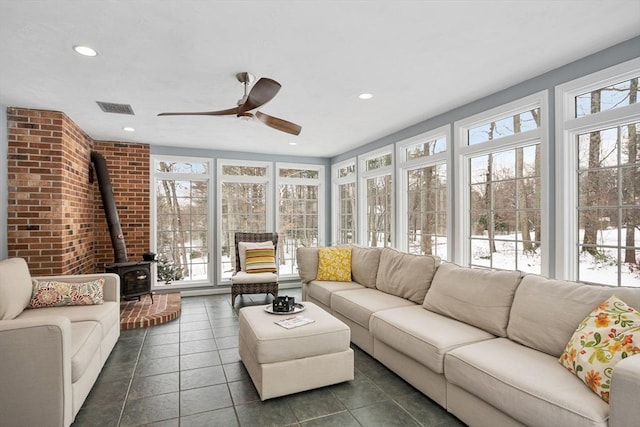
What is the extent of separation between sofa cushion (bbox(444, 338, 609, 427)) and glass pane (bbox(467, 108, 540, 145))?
1.95m

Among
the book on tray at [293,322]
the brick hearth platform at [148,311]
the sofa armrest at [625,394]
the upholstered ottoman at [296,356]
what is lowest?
the brick hearth platform at [148,311]

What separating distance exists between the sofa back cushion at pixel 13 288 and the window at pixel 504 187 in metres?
4.14

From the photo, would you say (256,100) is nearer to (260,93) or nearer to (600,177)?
(260,93)

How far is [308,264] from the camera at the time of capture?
4.78 metres

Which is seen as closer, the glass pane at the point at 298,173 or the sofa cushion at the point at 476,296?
the sofa cushion at the point at 476,296

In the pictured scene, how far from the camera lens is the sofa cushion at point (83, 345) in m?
2.27

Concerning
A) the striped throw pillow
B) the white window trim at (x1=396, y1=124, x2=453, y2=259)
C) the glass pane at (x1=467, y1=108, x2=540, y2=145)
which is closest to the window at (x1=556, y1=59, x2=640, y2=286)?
the glass pane at (x1=467, y1=108, x2=540, y2=145)

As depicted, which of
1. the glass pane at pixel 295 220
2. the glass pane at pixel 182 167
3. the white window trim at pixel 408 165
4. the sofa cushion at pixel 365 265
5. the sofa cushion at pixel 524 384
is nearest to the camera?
the sofa cushion at pixel 524 384

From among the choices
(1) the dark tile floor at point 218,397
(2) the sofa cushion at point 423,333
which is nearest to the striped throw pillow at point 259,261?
(1) the dark tile floor at point 218,397

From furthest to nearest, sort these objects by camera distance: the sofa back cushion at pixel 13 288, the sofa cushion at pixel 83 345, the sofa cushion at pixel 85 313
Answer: the sofa cushion at pixel 85 313 < the sofa back cushion at pixel 13 288 < the sofa cushion at pixel 83 345

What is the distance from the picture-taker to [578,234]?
2.80m

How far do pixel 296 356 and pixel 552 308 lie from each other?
5.77ft

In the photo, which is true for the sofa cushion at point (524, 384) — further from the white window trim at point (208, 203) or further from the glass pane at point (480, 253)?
the white window trim at point (208, 203)

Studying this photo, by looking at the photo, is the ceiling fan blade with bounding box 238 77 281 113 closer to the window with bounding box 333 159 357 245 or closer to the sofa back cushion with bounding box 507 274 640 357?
the sofa back cushion with bounding box 507 274 640 357
